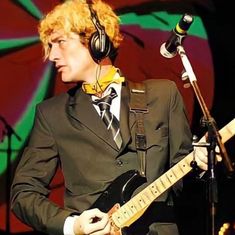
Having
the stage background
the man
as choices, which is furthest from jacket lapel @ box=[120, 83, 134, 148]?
the stage background

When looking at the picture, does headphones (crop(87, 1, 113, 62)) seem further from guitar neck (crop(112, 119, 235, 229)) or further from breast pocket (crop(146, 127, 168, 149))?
guitar neck (crop(112, 119, 235, 229))

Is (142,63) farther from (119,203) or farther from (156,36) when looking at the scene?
(119,203)

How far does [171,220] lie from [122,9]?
4.02ft

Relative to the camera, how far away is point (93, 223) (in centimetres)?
209

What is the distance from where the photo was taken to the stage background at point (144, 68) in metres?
2.96

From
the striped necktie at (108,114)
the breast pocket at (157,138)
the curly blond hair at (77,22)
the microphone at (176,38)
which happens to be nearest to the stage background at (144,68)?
the curly blond hair at (77,22)

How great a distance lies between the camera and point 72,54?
239 centimetres

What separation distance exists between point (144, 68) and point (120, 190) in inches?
41.4

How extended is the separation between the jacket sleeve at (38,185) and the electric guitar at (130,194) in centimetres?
15

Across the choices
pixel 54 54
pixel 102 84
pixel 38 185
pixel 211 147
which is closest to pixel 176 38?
pixel 211 147

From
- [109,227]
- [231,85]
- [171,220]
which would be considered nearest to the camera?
[109,227]

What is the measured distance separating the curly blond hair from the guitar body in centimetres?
53

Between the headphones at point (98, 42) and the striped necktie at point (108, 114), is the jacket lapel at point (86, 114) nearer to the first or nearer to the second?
the striped necktie at point (108, 114)

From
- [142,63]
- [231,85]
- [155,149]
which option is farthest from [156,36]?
[155,149]
